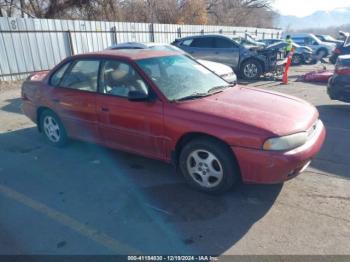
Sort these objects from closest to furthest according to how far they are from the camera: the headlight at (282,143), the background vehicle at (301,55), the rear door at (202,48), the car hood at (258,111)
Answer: the headlight at (282,143) < the car hood at (258,111) < the rear door at (202,48) < the background vehicle at (301,55)

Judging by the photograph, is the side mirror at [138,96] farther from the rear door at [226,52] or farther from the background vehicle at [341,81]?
the rear door at [226,52]

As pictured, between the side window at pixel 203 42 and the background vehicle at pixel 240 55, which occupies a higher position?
the side window at pixel 203 42

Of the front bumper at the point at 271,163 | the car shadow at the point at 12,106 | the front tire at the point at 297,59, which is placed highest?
the front bumper at the point at 271,163

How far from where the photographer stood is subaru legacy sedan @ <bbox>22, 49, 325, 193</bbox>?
3121 mm

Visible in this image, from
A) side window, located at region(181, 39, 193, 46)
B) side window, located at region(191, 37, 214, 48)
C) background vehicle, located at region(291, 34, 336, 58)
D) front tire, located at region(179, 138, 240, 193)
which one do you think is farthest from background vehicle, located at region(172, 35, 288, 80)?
background vehicle, located at region(291, 34, 336, 58)

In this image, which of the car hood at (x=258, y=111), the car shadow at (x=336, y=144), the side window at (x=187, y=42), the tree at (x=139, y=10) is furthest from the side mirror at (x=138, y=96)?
the tree at (x=139, y=10)

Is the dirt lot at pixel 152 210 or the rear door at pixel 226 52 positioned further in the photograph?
the rear door at pixel 226 52

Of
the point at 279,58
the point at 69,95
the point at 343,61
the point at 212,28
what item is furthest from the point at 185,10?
the point at 69,95

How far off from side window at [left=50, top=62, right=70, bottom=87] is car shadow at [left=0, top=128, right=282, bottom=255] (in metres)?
1.12

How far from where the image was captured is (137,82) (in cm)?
393

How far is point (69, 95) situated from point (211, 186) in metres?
2.56

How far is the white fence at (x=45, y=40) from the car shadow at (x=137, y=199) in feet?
24.2

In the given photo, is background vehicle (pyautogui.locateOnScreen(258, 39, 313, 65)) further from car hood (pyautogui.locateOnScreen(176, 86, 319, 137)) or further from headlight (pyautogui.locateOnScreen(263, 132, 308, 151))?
headlight (pyautogui.locateOnScreen(263, 132, 308, 151))

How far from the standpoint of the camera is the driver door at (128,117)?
373cm
